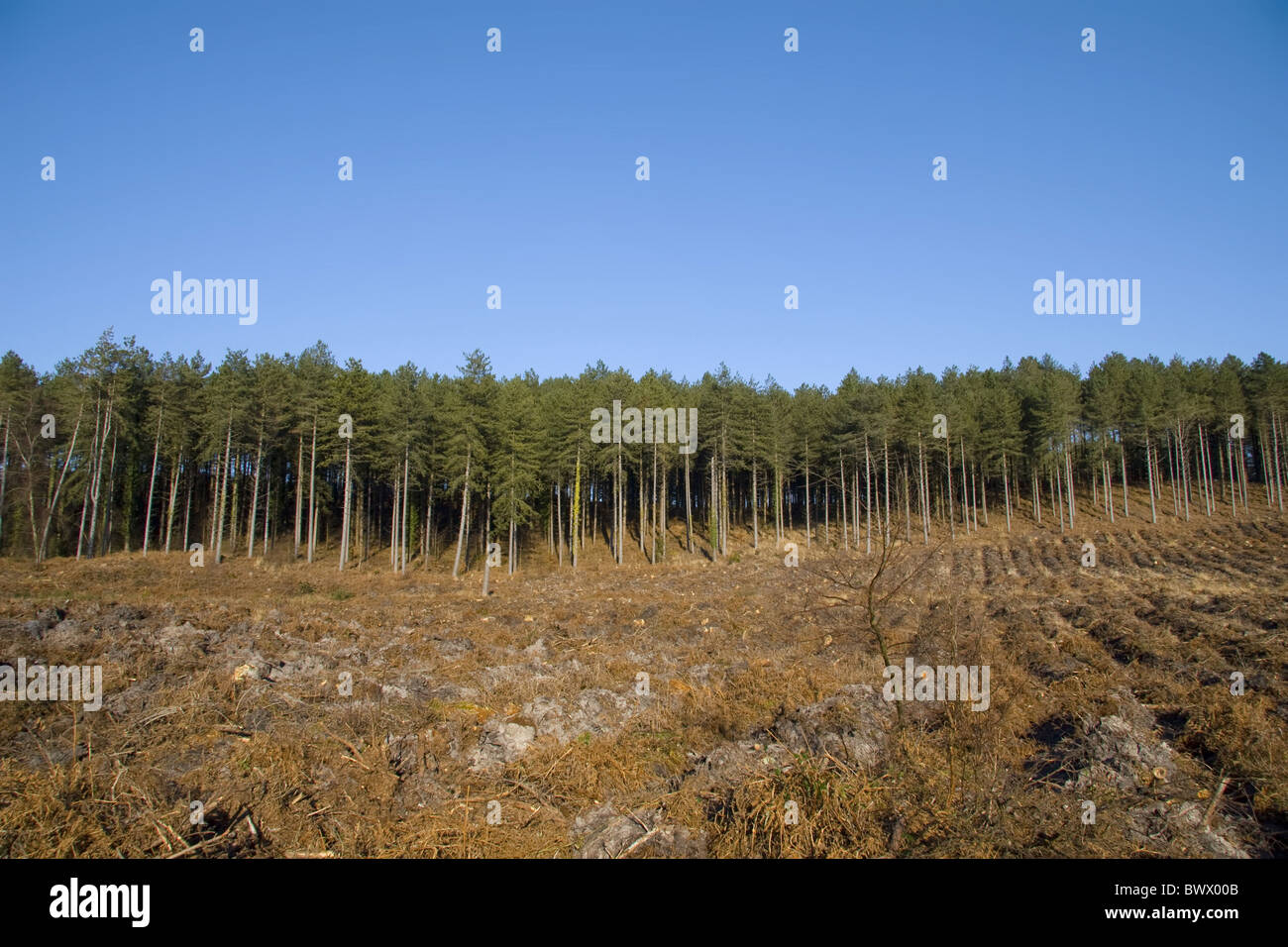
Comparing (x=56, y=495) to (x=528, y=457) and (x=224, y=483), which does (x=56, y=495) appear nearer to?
(x=224, y=483)

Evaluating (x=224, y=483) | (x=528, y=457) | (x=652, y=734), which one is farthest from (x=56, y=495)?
(x=652, y=734)

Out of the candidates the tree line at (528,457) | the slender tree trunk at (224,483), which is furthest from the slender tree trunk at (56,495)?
the slender tree trunk at (224,483)

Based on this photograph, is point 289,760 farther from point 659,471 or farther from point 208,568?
point 659,471

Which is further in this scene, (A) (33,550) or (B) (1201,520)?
(B) (1201,520)

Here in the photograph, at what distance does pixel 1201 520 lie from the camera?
5750 centimetres

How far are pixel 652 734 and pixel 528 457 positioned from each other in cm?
3333

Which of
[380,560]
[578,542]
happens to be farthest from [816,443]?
[380,560]

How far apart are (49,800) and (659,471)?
51.7m

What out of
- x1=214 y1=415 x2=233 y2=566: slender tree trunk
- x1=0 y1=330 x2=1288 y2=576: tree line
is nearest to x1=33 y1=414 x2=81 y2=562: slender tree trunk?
x1=0 y1=330 x2=1288 y2=576: tree line

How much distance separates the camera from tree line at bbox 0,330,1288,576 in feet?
150

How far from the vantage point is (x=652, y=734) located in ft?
40.8

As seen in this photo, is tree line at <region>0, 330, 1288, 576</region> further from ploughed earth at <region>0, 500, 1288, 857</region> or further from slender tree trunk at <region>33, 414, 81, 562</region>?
ploughed earth at <region>0, 500, 1288, 857</region>

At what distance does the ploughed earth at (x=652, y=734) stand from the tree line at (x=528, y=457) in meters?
22.5

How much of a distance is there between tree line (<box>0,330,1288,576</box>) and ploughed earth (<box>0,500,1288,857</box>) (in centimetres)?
2254
